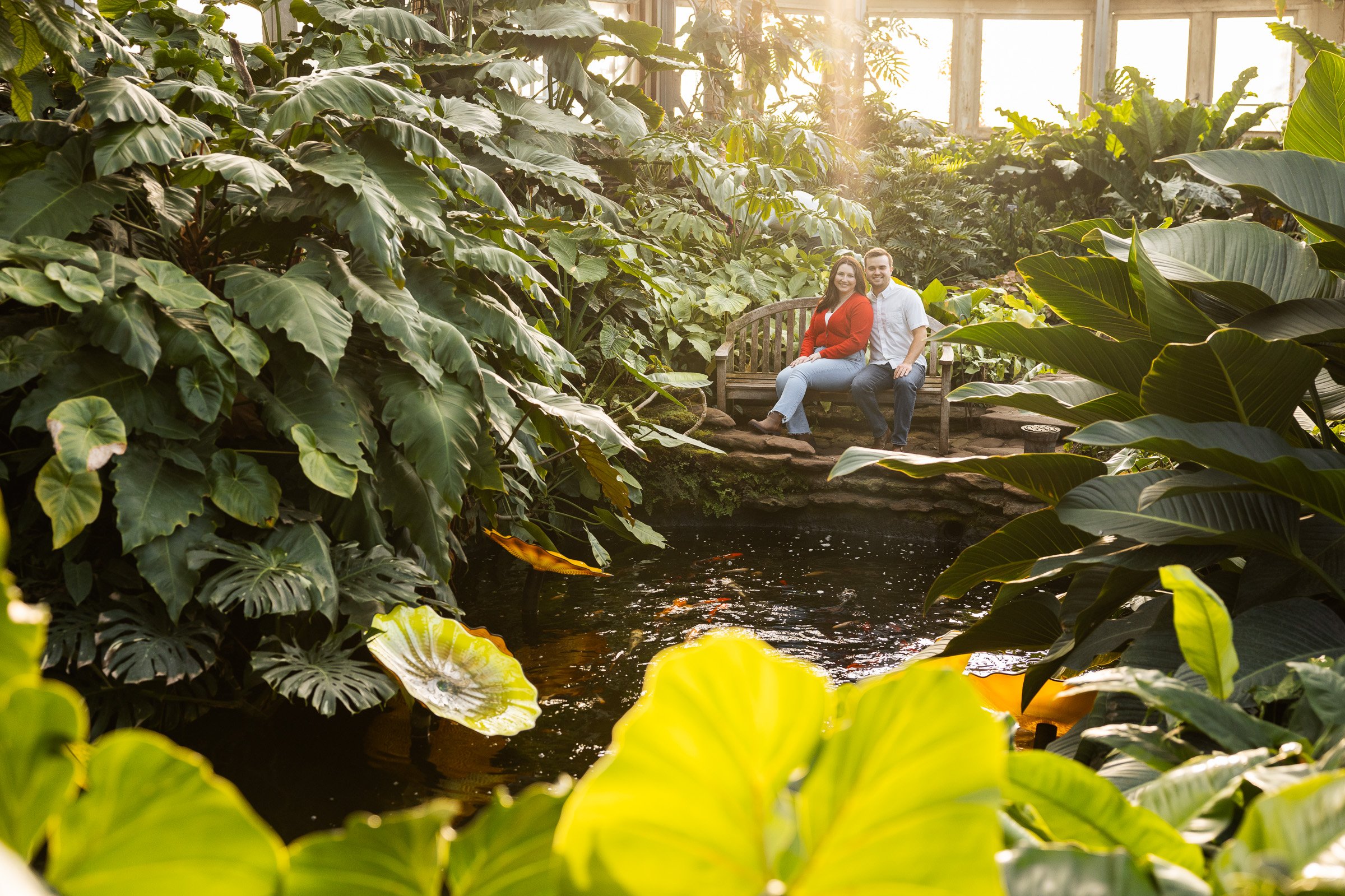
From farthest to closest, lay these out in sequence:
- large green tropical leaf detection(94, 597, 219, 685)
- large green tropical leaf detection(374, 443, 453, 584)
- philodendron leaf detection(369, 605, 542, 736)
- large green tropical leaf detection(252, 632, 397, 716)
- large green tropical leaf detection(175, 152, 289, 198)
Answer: large green tropical leaf detection(374, 443, 453, 584) → large green tropical leaf detection(175, 152, 289, 198) → philodendron leaf detection(369, 605, 542, 736) → large green tropical leaf detection(252, 632, 397, 716) → large green tropical leaf detection(94, 597, 219, 685)

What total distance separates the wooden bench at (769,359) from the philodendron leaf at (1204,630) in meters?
5.64

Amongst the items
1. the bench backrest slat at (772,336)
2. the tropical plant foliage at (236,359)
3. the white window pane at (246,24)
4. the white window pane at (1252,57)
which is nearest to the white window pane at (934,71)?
the white window pane at (1252,57)

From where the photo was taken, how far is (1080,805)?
0.46 m

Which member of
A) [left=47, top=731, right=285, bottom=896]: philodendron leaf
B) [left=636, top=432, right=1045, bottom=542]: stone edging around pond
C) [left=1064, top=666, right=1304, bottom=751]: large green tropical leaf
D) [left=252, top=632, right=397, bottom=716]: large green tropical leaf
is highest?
[left=47, top=731, right=285, bottom=896]: philodendron leaf

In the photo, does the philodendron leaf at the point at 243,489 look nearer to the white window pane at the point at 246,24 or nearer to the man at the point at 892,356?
the white window pane at the point at 246,24

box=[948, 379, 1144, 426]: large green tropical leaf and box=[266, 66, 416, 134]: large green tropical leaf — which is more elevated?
box=[266, 66, 416, 134]: large green tropical leaf

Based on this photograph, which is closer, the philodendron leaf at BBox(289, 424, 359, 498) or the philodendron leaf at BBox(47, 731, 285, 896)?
the philodendron leaf at BBox(47, 731, 285, 896)

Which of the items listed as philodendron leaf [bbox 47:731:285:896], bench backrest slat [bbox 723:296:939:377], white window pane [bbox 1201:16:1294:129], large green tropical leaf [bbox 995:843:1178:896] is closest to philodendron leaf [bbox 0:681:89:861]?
philodendron leaf [bbox 47:731:285:896]

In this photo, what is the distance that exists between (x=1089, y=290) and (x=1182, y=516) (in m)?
0.57

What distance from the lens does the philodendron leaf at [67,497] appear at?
2.04m

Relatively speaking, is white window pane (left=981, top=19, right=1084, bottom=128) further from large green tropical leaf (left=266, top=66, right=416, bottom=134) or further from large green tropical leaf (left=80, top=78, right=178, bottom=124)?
large green tropical leaf (left=80, top=78, right=178, bottom=124)

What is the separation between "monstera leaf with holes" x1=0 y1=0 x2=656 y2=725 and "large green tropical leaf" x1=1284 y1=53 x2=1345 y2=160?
2.15m

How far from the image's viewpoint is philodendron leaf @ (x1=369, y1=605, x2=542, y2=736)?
2.37 metres

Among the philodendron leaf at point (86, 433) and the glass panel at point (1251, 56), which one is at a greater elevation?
the glass panel at point (1251, 56)
